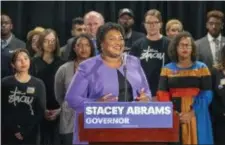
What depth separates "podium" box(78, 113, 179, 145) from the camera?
100 inches

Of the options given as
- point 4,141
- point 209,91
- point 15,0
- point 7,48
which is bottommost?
point 4,141

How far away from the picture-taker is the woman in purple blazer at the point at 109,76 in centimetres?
305

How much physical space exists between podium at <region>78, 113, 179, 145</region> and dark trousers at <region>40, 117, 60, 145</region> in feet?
8.30

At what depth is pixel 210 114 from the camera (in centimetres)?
483

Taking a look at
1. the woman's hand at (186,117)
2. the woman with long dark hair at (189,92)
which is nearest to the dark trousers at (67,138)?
the woman with long dark hair at (189,92)

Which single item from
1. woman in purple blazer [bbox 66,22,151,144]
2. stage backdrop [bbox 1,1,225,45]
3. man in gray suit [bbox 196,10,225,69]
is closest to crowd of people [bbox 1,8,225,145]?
man in gray suit [bbox 196,10,225,69]

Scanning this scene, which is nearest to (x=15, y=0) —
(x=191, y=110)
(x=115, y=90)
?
(x=191, y=110)

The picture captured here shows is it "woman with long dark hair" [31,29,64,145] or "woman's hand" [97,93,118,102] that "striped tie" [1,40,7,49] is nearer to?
"woman with long dark hair" [31,29,64,145]

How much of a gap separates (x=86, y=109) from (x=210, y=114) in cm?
250

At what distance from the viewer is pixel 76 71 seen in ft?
12.0

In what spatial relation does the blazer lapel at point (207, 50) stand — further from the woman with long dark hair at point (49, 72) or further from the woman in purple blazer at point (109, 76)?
the woman in purple blazer at point (109, 76)

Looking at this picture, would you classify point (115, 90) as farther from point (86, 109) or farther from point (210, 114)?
point (210, 114)

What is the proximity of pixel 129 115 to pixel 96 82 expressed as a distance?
0.58 metres

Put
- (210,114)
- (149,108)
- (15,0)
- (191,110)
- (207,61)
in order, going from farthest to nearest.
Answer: (15,0) → (207,61) → (210,114) → (191,110) → (149,108)
